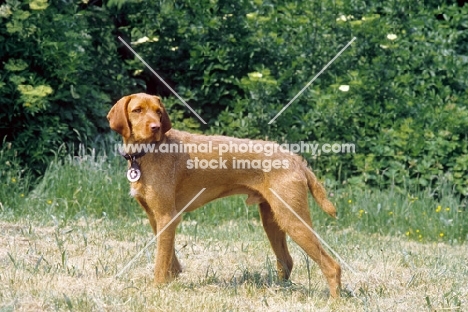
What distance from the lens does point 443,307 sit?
4852 millimetres

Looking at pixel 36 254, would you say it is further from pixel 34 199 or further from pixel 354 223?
pixel 354 223

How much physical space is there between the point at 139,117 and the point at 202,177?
2.09 feet

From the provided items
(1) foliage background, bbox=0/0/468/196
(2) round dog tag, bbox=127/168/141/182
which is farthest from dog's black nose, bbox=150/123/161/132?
(1) foliage background, bbox=0/0/468/196

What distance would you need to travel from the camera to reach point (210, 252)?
6.47m

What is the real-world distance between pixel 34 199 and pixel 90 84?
6.47 feet

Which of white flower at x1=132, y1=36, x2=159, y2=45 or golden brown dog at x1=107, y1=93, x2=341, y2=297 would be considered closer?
golden brown dog at x1=107, y1=93, x2=341, y2=297

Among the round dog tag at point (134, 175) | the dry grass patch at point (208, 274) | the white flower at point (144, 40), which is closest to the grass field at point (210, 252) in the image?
the dry grass patch at point (208, 274)

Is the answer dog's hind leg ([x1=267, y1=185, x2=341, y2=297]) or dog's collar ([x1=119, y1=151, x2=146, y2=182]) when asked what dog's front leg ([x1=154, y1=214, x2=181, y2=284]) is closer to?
dog's collar ([x1=119, y1=151, x2=146, y2=182])

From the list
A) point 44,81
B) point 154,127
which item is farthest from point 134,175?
point 44,81

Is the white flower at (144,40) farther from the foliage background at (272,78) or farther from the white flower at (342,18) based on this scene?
the white flower at (342,18)

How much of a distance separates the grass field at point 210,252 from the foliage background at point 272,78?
512 mm

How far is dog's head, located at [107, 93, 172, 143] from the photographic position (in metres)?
5.09

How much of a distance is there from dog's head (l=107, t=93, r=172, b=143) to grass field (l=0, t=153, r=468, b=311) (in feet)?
3.43

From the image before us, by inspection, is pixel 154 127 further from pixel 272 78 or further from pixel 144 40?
pixel 144 40
